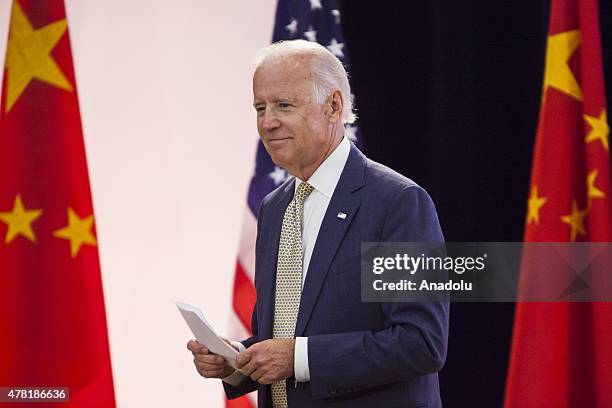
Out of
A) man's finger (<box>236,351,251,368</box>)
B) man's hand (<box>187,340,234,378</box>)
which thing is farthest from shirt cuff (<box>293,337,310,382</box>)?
man's hand (<box>187,340,234,378</box>)

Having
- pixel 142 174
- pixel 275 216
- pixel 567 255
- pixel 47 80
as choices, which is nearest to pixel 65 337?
pixel 142 174

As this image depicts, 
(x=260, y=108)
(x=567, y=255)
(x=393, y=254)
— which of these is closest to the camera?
(x=393, y=254)

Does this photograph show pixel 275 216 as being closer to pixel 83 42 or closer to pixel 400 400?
pixel 400 400

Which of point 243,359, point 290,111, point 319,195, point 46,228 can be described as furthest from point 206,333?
point 46,228

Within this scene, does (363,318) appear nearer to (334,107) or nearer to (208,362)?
(208,362)

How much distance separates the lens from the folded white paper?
6.21 feet

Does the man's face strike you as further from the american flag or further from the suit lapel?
the american flag

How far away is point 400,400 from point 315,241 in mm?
440

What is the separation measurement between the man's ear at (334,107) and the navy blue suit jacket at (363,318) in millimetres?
123

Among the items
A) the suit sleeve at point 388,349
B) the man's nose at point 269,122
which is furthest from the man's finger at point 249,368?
the man's nose at point 269,122

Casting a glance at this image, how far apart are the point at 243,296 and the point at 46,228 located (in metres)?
0.86

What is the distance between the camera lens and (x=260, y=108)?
2.12m

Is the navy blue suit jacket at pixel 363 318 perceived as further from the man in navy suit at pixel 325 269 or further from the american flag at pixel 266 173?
the american flag at pixel 266 173

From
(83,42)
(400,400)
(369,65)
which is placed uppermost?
(83,42)
